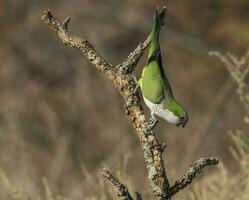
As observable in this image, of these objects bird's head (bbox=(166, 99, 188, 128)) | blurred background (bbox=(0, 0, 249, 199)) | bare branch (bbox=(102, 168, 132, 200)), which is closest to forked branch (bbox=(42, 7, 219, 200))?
bare branch (bbox=(102, 168, 132, 200))

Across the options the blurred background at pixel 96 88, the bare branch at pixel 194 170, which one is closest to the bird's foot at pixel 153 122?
the bare branch at pixel 194 170

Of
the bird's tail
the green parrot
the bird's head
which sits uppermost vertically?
the bird's tail

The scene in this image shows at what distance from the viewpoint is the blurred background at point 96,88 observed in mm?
7824

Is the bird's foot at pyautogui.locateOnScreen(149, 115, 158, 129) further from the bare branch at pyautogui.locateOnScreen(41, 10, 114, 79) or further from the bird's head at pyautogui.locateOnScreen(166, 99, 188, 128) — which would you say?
the bare branch at pyautogui.locateOnScreen(41, 10, 114, 79)

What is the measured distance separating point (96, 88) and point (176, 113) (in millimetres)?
7052

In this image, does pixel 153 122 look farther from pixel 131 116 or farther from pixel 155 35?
pixel 155 35

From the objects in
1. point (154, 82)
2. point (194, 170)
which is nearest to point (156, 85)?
point (154, 82)

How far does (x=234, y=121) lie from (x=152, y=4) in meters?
2.74

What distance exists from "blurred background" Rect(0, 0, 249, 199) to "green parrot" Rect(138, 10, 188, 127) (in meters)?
4.25

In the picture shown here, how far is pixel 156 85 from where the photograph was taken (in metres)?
2.33

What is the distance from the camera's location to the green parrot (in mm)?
2324

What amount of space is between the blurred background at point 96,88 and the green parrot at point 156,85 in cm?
425

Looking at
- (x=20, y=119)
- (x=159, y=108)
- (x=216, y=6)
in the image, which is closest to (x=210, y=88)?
(x=216, y=6)

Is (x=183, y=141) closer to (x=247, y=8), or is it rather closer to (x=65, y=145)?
(x=65, y=145)
